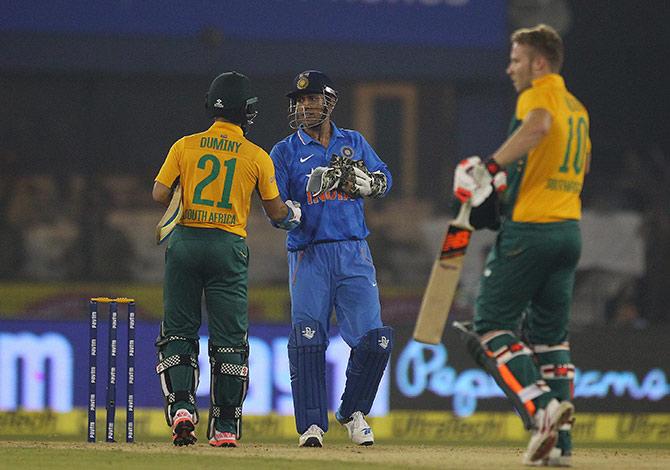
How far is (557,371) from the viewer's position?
7043 millimetres

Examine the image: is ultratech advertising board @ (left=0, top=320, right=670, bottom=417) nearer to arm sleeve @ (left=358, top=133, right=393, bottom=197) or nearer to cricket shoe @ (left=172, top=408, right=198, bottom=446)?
arm sleeve @ (left=358, top=133, right=393, bottom=197)

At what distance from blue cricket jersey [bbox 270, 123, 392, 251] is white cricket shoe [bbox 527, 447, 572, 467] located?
70.9 inches

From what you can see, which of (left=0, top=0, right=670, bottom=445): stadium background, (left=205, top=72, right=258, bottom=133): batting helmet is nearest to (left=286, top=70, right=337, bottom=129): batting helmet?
(left=205, top=72, right=258, bottom=133): batting helmet

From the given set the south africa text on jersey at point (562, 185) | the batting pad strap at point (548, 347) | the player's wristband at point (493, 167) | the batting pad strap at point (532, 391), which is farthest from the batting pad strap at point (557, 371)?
the player's wristband at point (493, 167)

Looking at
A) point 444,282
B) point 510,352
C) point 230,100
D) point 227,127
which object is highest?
point 230,100

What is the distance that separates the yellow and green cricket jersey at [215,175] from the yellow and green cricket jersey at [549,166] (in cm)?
142

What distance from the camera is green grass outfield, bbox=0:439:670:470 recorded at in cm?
701

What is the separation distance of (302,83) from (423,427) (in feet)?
13.6

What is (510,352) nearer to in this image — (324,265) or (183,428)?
(324,265)

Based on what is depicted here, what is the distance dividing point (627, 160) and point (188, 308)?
25.9 feet

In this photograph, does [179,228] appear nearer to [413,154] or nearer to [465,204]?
[465,204]

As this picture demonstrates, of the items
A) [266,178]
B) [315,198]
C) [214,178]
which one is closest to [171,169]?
[214,178]

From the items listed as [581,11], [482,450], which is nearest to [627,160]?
[581,11]

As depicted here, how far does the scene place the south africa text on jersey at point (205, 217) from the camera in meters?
7.67
